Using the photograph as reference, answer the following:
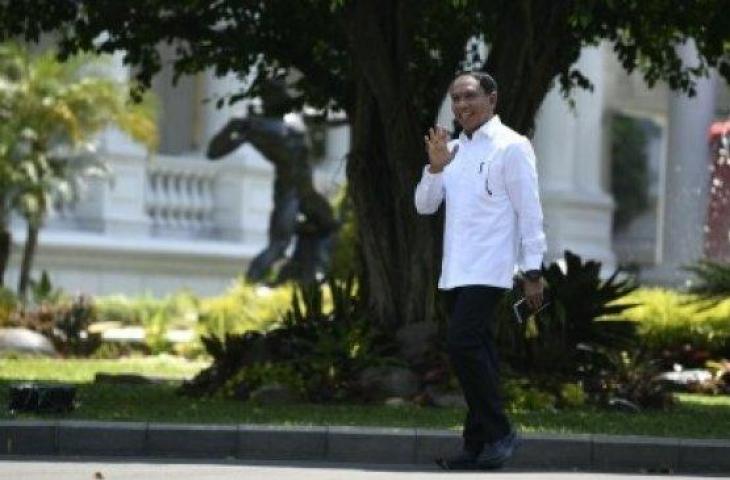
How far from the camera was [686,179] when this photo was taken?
107ft

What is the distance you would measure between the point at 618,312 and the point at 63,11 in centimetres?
441

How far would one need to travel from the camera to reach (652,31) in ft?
52.3

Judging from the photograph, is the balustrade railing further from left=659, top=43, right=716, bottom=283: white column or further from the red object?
the red object

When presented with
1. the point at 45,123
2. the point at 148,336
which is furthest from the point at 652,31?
the point at 45,123

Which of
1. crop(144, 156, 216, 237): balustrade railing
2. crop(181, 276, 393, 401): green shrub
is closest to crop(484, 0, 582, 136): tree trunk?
crop(181, 276, 393, 401): green shrub

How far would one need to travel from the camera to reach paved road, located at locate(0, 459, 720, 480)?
10164mm

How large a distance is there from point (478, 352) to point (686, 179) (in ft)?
74.7

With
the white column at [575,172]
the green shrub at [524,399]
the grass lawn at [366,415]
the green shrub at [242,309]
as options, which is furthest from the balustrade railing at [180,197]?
the green shrub at [524,399]

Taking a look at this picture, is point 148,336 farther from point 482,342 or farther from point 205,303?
point 482,342

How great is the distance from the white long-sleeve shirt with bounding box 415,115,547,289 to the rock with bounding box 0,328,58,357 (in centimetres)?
1284

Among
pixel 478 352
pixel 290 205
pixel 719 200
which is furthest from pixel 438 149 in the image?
pixel 719 200

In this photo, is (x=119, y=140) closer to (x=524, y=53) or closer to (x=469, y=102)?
(x=524, y=53)

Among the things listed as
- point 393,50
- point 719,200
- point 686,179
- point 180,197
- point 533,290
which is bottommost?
point 533,290

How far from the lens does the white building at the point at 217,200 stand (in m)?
32.2
